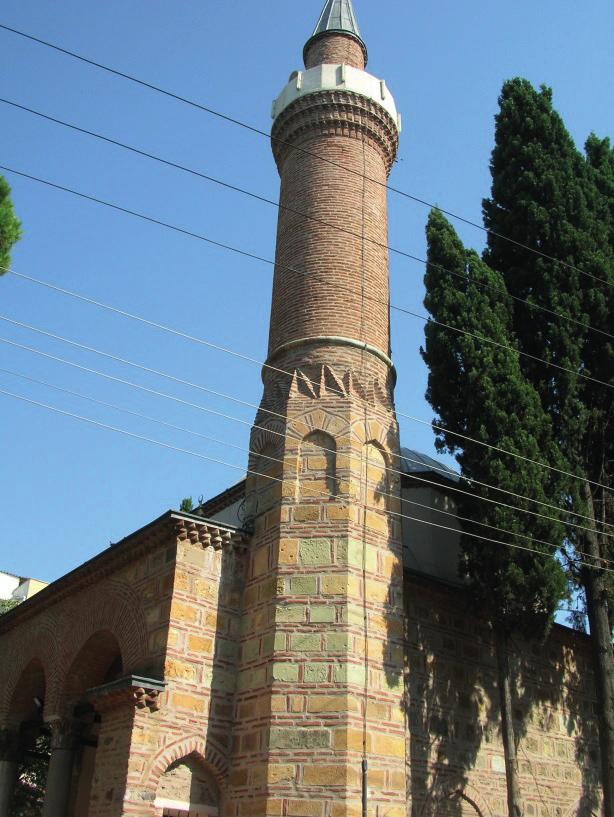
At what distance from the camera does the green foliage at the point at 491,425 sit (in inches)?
465

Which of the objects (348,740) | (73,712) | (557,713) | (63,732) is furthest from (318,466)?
(557,713)

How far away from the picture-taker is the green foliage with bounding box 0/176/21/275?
7863 mm

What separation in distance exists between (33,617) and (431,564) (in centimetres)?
696

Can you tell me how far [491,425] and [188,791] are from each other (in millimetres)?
6260

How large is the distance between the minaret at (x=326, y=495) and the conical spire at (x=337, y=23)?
1463mm

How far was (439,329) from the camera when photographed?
13.4 m

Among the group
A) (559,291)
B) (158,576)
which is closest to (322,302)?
(559,291)

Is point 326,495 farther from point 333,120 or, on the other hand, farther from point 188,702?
point 333,120

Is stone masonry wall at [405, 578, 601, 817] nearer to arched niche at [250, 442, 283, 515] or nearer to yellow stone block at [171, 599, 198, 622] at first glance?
arched niche at [250, 442, 283, 515]

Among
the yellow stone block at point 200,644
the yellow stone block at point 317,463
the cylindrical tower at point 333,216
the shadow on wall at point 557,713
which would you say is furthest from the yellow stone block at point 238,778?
the cylindrical tower at point 333,216

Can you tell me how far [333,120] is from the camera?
50.0 ft

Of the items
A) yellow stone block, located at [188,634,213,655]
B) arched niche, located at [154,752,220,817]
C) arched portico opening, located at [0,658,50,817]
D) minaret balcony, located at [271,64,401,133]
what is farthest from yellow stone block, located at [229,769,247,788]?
minaret balcony, located at [271,64,401,133]

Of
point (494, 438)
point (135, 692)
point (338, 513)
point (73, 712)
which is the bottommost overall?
point (135, 692)

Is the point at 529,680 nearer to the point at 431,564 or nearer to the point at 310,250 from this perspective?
the point at 431,564
